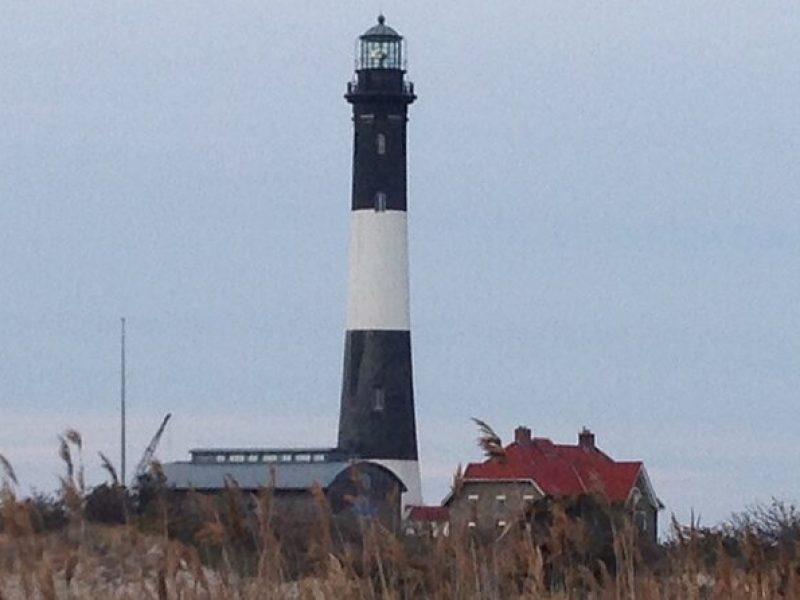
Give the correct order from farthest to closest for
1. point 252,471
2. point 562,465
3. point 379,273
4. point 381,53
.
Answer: point 381,53
point 379,273
point 252,471
point 562,465

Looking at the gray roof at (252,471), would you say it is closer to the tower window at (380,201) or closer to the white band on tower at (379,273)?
A: the white band on tower at (379,273)

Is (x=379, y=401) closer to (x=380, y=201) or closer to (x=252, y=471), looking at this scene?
(x=380, y=201)

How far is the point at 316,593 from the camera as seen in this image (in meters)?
7.06

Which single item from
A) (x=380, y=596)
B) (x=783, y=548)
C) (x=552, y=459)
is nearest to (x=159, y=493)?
(x=380, y=596)

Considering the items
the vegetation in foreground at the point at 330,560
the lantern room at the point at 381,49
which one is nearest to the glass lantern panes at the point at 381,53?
the lantern room at the point at 381,49

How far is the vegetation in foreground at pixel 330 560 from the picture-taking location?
19.9ft

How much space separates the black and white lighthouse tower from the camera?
39.8 m

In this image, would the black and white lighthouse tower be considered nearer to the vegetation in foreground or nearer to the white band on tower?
the white band on tower

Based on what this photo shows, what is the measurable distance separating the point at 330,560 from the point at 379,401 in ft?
111

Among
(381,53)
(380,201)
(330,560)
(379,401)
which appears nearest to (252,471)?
(379,401)

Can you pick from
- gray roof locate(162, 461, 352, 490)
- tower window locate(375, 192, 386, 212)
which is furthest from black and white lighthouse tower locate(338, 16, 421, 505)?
gray roof locate(162, 461, 352, 490)

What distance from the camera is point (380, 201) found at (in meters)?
40.5

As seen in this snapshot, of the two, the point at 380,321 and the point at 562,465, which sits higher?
the point at 380,321

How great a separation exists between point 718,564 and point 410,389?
110ft
